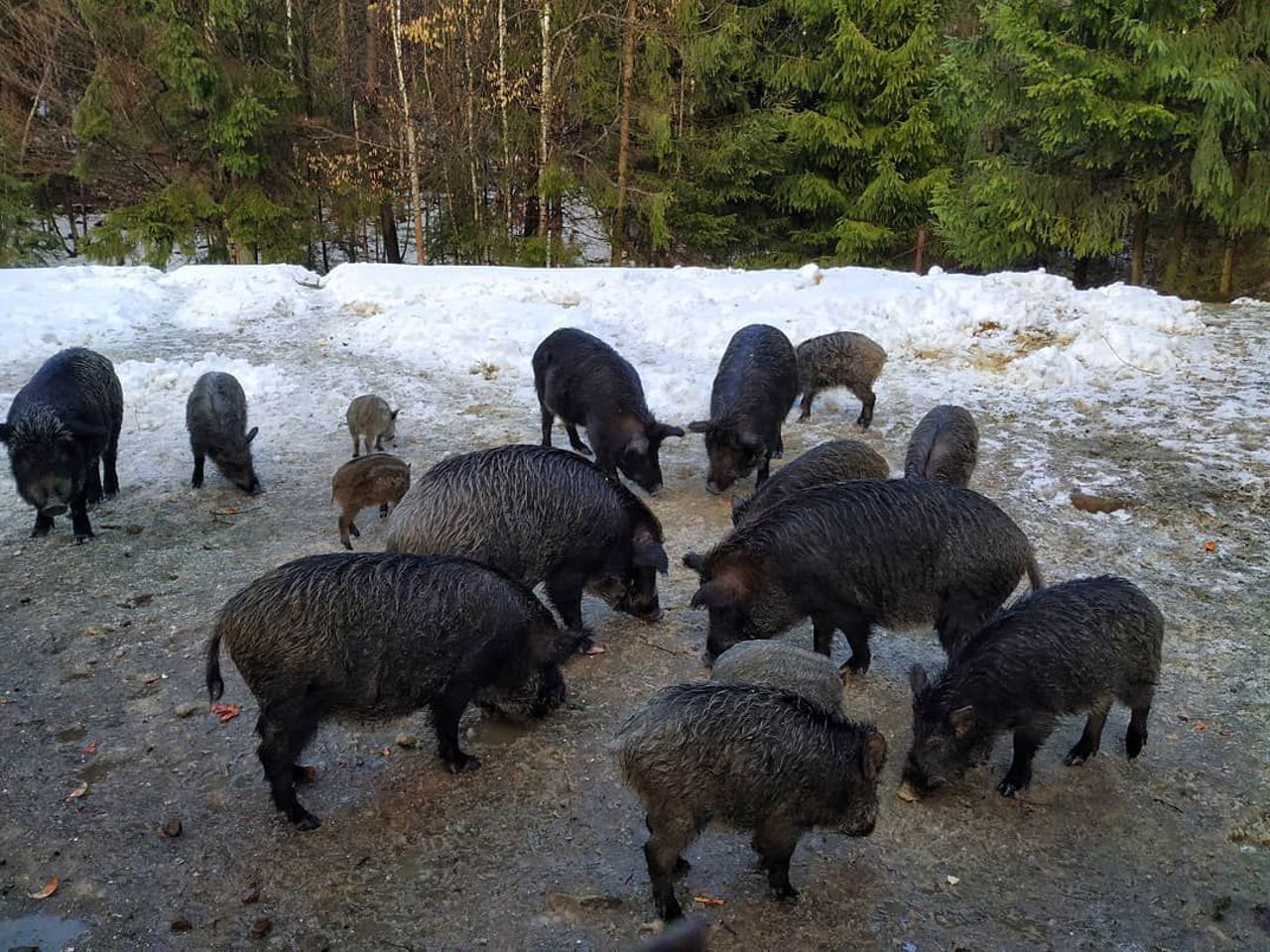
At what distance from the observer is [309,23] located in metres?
24.1

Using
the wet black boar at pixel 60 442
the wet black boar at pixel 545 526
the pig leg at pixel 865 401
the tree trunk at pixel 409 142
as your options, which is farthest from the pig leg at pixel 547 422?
the tree trunk at pixel 409 142

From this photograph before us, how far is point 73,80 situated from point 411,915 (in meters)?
25.9

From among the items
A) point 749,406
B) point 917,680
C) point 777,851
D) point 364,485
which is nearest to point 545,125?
point 749,406

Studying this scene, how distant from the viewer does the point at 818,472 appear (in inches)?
266

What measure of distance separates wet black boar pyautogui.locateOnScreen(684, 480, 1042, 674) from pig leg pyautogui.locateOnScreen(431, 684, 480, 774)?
57.3 inches

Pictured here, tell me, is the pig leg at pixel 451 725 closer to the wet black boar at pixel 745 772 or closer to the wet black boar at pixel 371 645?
the wet black boar at pixel 371 645

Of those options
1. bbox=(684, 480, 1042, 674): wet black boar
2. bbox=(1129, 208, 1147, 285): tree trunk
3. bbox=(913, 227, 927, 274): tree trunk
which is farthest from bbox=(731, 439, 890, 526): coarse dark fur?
bbox=(913, 227, 927, 274): tree trunk

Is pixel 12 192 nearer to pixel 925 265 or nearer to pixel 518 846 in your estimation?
pixel 925 265

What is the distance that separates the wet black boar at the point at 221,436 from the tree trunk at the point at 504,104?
1556 cm

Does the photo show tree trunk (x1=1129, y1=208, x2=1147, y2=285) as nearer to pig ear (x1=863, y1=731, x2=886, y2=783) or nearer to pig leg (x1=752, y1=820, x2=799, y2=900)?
pig ear (x1=863, y1=731, x2=886, y2=783)

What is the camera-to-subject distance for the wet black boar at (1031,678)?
13.9 feet

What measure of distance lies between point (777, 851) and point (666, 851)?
17.9 inches

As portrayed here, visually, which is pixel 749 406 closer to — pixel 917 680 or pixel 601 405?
pixel 601 405

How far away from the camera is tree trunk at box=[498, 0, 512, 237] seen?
21922mm
